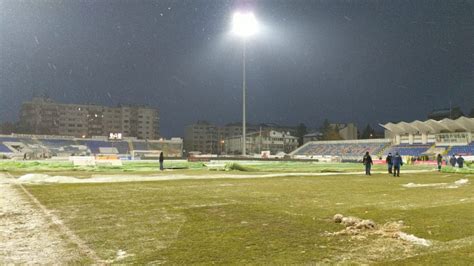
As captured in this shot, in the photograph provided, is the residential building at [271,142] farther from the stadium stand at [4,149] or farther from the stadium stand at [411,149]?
the stadium stand at [4,149]

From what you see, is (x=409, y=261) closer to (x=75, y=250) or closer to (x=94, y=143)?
(x=75, y=250)

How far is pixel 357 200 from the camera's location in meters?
11.9

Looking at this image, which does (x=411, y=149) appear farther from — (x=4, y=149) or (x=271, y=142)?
(x=4, y=149)

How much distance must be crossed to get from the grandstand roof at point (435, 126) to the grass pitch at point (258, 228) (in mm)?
64994

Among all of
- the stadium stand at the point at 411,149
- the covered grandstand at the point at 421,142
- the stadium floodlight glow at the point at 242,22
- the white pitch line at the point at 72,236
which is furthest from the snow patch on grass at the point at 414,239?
the stadium stand at the point at 411,149

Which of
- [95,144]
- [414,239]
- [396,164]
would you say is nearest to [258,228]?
[414,239]

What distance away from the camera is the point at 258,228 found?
7.39 metres

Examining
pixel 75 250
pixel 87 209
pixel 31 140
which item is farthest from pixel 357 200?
pixel 31 140

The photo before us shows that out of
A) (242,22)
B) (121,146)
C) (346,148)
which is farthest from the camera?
(121,146)

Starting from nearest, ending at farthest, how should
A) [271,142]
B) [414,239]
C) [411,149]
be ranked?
[414,239], [411,149], [271,142]

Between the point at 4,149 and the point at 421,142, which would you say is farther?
the point at 4,149

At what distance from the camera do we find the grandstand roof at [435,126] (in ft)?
223

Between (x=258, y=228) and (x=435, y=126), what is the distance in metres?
74.3

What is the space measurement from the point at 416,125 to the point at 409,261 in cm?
7606
